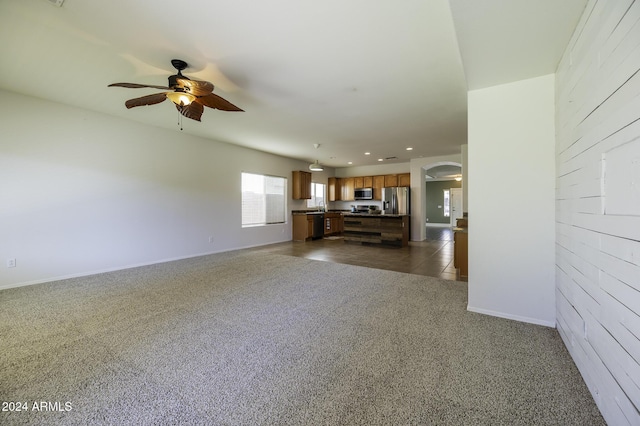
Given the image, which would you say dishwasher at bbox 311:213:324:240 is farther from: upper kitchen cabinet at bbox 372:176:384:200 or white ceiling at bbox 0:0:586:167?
white ceiling at bbox 0:0:586:167

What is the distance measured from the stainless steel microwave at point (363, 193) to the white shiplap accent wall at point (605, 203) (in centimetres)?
730

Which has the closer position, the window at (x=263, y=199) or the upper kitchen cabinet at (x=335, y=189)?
the window at (x=263, y=199)

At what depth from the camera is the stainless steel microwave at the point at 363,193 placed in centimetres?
930

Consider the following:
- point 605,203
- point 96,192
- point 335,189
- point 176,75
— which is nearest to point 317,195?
point 335,189

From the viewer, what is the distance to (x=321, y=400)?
1.44 metres

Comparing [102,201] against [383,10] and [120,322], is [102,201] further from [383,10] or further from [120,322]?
[383,10]

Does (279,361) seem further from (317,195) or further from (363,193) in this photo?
(317,195)

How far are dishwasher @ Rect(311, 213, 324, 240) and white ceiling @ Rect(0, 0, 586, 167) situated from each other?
4666mm

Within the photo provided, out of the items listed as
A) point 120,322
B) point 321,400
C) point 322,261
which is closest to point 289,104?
point 322,261

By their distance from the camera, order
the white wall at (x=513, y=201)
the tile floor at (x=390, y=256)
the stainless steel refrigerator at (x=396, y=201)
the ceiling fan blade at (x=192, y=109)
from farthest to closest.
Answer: the stainless steel refrigerator at (x=396, y=201) < the tile floor at (x=390, y=256) < the ceiling fan blade at (x=192, y=109) < the white wall at (x=513, y=201)

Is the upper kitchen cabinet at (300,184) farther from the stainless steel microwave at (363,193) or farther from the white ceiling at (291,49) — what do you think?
the white ceiling at (291,49)

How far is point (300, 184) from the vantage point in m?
8.15

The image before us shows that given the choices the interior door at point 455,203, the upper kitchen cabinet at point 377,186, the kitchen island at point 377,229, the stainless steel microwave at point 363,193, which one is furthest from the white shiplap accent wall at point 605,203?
the interior door at point 455,203

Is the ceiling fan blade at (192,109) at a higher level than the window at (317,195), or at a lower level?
higher
